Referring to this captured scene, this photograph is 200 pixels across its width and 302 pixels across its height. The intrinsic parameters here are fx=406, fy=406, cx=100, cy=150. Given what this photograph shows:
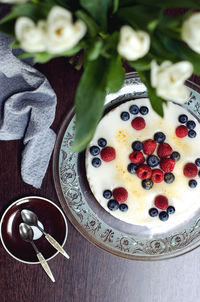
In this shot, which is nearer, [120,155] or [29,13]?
[29,13]

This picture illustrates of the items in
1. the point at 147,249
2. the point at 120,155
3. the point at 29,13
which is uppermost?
the point at 29,13

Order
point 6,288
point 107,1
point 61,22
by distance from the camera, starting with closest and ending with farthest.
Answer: point 61,22
point 107,1
point 6,288

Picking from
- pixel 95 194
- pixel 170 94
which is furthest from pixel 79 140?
pixel 95 194

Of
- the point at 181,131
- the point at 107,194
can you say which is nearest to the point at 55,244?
the point at 107,194

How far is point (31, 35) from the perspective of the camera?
0.43 meters

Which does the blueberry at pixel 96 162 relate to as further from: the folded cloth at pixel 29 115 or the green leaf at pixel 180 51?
the green leaf at pixel 180 51

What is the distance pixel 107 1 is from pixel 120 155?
396 millimetres

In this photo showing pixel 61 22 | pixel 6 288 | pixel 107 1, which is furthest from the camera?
pixel 6 288

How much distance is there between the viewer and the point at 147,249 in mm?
853

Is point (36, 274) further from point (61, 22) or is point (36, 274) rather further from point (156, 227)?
point (61, 22)

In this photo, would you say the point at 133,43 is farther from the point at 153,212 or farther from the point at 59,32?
the point at 153,212

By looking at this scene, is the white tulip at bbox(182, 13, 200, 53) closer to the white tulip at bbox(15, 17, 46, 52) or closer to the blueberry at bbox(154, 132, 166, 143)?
the white tulip at bbox(15, 17, 46, 52)

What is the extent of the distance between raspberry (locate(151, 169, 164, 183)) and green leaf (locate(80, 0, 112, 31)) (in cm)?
39

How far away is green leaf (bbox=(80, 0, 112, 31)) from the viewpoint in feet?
1.66
